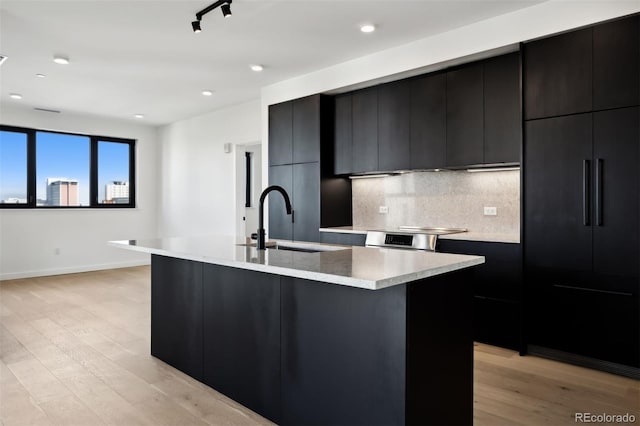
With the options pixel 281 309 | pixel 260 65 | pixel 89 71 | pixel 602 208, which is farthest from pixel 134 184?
pixel 602 208

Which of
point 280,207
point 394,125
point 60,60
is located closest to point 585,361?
point 394,125

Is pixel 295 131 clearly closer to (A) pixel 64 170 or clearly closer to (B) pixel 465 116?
(B) pixel 465 116

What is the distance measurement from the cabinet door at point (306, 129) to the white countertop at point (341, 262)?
7.83ft

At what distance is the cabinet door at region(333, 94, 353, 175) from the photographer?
467 cm

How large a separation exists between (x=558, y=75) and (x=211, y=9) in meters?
2.60

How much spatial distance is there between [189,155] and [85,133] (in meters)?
1.78

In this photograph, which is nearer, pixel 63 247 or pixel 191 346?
pixel 191 346

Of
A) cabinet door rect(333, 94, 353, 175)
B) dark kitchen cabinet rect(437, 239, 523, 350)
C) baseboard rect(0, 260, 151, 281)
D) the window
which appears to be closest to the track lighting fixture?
cabinet door rect(333, 94, 353, 175)

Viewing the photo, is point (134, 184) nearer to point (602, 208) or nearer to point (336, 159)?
point (336, 159)

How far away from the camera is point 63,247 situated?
23.4 ft

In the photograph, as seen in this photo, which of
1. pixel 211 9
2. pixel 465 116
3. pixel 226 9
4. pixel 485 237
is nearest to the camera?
pixel 226 9

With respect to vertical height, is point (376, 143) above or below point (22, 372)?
above

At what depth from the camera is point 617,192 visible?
113 inches

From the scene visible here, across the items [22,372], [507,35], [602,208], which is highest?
[507,35]
